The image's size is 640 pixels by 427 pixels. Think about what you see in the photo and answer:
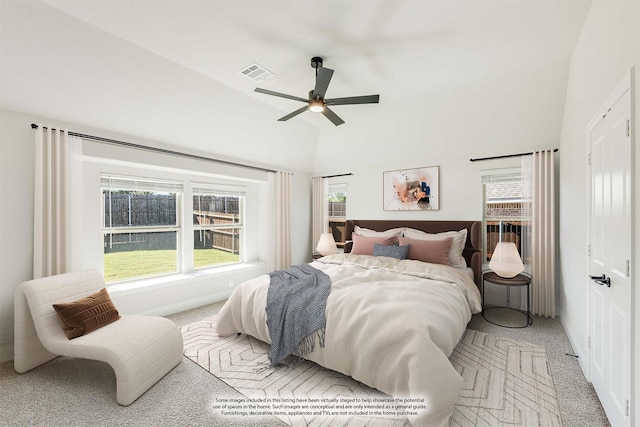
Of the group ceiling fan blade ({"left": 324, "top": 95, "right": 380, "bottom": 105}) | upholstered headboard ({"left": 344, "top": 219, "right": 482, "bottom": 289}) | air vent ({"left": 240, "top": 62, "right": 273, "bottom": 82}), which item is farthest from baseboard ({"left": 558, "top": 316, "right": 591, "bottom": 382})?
air vent ({"left": 240, "top": 62, "right": 273, "bottom": 82})

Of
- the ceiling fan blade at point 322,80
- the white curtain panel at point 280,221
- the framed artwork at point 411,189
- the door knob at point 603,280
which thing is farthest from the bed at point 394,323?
the ceiling fan blade at point 322,80

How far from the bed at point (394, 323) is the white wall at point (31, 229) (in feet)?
4.02

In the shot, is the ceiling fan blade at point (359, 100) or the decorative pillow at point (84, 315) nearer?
the decorative pillow at point (84, 315)

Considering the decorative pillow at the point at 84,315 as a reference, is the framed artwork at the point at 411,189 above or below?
above

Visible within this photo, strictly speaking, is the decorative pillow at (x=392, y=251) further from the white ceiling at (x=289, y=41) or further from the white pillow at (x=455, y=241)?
the white ceiling at (x=289, y=41)

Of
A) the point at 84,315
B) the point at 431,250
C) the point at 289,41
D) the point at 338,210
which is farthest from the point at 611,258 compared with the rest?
the point at 338,210

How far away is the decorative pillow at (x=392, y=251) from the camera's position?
3844mm

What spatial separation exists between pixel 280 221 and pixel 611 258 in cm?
426

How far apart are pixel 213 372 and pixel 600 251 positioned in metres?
3.09

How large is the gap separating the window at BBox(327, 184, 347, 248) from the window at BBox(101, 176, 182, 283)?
2800mm

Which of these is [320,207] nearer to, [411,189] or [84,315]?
[411,189]

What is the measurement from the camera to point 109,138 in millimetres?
3131
